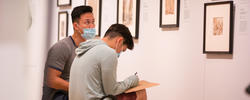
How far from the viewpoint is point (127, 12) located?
4.09 meters

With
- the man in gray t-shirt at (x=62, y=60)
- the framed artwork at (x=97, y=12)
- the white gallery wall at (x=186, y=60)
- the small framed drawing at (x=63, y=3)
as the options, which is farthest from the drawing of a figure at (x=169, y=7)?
the small framed drawing at (x=63, y=3)

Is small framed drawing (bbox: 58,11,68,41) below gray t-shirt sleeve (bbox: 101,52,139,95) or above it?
above

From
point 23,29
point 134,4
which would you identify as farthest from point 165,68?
point 23,29

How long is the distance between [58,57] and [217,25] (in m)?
1.55

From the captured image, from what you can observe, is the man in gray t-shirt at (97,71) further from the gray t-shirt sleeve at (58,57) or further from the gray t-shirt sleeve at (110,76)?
the gray t-shirt sleeve at (58,57)

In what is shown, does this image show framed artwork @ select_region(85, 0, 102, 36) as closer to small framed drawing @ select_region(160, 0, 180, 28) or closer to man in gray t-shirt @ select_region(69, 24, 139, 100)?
small framed drawing @ select_region(160, 0, 180, 28)

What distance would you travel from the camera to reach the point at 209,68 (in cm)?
338

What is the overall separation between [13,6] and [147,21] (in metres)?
2.30

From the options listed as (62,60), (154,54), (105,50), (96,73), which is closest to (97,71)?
Result: (96,73)

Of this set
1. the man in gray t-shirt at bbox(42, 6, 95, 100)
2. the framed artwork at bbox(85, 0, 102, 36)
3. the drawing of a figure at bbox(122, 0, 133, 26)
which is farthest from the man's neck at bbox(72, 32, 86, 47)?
the framed artwork at bbox(85, 0, 102, 36)

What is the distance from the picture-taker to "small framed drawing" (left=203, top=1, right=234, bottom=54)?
10.6 feet

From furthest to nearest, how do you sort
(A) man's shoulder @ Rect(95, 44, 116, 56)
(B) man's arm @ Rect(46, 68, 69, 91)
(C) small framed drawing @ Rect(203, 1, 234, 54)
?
(C) small framed drawing @ Rect(203, 1, 234, 54), (B) man's arm @ Rect(46, 68, 69, 91), (A) man's shoulder @ Rect(95, 44, 116, 56)

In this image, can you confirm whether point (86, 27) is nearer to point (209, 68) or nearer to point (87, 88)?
point (87, 88)

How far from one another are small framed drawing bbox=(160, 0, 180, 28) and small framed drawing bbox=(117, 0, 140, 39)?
0.34 meters
